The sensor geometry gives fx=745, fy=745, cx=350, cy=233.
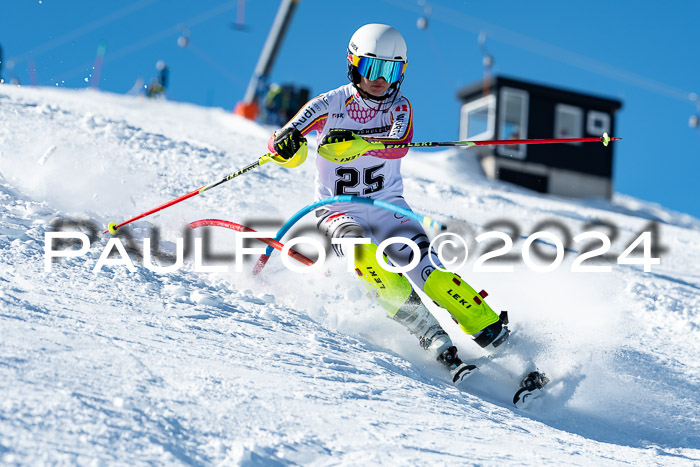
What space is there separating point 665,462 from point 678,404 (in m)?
1.24

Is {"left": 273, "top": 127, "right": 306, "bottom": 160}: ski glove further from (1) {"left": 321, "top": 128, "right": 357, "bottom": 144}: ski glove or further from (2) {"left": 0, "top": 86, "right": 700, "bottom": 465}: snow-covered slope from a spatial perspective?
(2) {"left": 0, "top": 86, "right": 700, "bottom": 465}: snow-covered slope

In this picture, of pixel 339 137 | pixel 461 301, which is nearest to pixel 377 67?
pixel 339 137

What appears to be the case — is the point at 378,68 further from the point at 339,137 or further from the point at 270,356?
the point at 270,356

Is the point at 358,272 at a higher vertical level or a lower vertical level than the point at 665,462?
higher

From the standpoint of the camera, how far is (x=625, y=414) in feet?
13.5

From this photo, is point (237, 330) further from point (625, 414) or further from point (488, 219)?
point (488, 219)

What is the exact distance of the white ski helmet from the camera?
13.9 ft

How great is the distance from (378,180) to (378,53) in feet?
2.48

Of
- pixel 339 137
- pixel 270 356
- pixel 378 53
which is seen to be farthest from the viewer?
pixel 378 53

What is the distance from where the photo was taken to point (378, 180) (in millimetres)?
4516

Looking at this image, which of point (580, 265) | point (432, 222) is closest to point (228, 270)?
point (432, 222)

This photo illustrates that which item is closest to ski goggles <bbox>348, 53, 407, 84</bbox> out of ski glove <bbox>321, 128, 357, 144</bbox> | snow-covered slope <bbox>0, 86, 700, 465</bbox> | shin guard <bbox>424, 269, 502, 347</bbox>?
ski glove <bbox>321, 128, 357, 144</bbox>

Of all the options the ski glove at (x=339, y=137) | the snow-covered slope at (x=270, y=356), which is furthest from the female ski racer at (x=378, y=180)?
the snow-covered slope at (x=270, y=356)

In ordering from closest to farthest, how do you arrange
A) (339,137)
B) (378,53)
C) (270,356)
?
(270,356) < (339,137) < (378,53)
